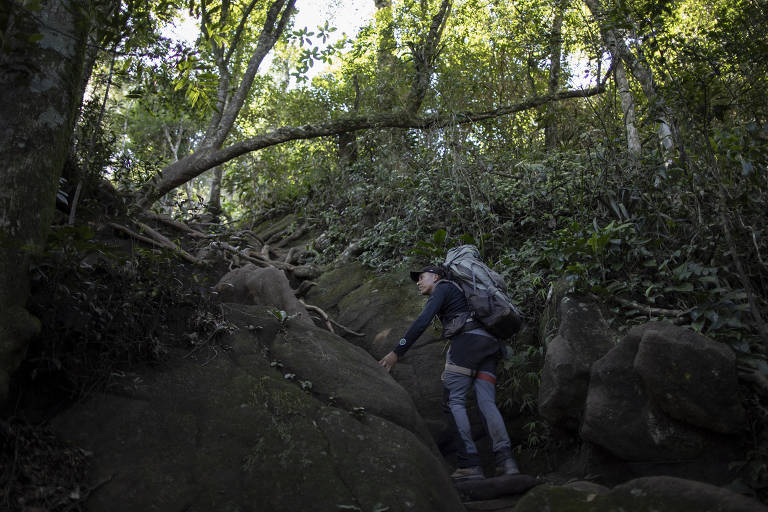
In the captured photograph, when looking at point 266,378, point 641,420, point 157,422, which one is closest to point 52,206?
point 157,422

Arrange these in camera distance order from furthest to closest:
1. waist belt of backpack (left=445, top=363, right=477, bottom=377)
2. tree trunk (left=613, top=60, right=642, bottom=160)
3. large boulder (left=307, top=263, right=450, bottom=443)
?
tree trunk (left=613, top=60, right=642, bottom=160) < large boulder (left=307, top=263, right=450, bottom=443) < waist belt of backpack (left=445, top=363, right=477, bottom=377)

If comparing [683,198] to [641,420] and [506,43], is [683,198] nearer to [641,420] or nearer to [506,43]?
[641,420]

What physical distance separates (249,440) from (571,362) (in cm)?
303

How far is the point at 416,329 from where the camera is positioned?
5.27 m

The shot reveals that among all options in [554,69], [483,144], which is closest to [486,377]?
[483,144]

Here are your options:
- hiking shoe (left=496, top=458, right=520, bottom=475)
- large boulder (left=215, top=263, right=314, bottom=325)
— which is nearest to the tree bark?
large boulder (left=215, top=263, right=314, bottom=325)

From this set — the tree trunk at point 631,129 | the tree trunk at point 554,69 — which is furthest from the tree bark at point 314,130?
the tree trunk at point 554,69

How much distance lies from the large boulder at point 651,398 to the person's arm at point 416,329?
1593 millimetres

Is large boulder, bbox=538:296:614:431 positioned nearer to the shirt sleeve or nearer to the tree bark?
the shirt sleeve

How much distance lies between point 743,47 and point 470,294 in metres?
4.24

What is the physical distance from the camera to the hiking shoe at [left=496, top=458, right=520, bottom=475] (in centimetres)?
472

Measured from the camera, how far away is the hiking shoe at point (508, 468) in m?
4.72

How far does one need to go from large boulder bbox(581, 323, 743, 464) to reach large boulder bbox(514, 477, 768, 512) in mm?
1383

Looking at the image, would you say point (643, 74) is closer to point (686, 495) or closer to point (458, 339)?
point (458, 339)
